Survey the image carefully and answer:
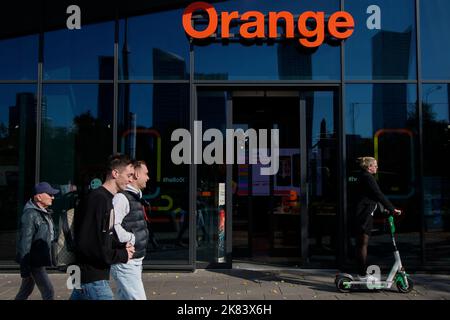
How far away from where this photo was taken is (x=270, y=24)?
8.88 m

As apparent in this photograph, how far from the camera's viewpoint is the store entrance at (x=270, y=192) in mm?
9414

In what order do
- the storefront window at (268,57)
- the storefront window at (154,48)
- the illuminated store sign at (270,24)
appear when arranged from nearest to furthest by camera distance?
the illuminated store sign at (270,24) → the storefront window at (268,57) → the storefront window at (154,48)

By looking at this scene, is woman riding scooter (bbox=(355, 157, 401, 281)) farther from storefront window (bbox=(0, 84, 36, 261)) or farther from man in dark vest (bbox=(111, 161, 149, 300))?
storefront window (bbox=(0, 84, 36, 261))

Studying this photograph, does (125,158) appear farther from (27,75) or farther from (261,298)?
(27,75)

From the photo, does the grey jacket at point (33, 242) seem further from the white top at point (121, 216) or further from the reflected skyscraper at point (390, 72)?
the reflected skyscraper at point (390, 72)

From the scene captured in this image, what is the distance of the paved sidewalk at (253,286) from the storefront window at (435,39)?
3518 millimetres

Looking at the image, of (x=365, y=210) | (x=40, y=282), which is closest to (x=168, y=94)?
(x=365, y=210)

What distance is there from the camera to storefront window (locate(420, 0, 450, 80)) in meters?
8.84

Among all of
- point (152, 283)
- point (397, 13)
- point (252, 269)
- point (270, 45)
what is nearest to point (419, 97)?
point (397, 13)

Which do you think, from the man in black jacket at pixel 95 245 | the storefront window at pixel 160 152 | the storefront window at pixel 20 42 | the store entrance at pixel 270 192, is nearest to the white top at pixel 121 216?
the man in black jacket at pixel 95 245

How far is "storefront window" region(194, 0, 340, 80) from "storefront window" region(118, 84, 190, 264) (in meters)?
0.70

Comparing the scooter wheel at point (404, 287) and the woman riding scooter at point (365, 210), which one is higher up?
the woman riding scooter at point (365, 210)

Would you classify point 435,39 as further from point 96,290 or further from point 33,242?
point 96,290

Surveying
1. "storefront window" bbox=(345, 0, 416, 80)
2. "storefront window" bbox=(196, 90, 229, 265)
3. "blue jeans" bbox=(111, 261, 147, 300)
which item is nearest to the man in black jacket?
"blue jeans" bbox=(111, 261, 147, 300)
